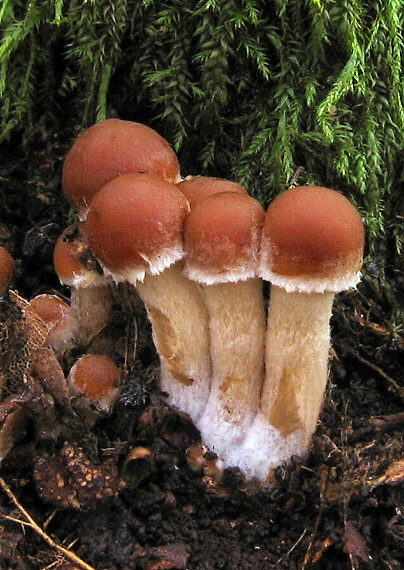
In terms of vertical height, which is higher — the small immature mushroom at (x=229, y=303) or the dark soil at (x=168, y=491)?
the small immature mushroom at (x=229, y=303)

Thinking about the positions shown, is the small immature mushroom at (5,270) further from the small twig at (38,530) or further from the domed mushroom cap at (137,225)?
the small twig at (38,530)

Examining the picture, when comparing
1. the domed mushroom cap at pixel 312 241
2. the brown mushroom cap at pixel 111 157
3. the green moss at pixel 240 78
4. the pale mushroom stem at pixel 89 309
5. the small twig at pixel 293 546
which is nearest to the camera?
the domed mushroom cap at pixel 312 241

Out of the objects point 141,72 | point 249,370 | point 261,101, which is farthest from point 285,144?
point 249,370

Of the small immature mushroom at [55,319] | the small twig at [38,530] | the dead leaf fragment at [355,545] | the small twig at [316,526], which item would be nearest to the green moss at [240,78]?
the small immature mushroom at [55,319]

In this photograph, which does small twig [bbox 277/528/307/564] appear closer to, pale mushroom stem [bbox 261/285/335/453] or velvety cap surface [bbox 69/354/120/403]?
pale mushroom stem [bbox 261/285/335/453]

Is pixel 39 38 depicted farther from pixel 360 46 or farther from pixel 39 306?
pixel 360 46

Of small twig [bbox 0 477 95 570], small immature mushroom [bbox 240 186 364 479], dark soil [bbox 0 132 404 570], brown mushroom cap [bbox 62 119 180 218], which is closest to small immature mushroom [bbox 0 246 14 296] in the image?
dark soil [bbox 0 132 404 570]

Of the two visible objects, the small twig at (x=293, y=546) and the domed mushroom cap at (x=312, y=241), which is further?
the small twig at (x=293, y=546)

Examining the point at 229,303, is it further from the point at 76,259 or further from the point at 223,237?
the point at 76,259
